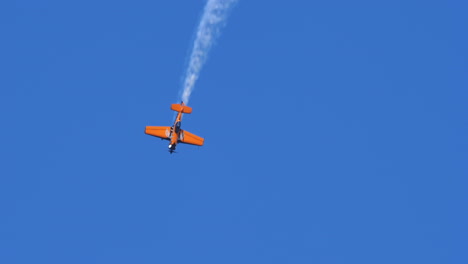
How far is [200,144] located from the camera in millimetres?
59125

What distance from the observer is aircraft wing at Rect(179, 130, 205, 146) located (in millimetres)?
Result: 58156

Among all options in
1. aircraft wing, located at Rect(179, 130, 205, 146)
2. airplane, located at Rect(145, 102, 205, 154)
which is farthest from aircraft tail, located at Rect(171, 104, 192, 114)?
aircraft wing, located at Rect(179, 130, 205, 146)

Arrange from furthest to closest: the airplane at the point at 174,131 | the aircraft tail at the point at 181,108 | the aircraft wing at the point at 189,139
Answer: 1. the aircraft wing at the point at 189,139
2. the aircraft tail at the point at 181,108
3. the airplane at the point at 174,131

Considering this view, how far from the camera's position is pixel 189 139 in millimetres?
58625

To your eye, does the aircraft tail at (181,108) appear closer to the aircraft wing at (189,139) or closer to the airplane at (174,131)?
the airplane at (174,131)

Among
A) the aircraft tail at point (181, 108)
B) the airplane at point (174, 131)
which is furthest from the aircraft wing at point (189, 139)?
the aircraft tail at point (181, 108)

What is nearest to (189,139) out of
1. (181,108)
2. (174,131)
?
(174,131)

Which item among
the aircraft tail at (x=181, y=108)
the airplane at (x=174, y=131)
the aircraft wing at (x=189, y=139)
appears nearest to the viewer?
the airplane at (x=174, y=131)

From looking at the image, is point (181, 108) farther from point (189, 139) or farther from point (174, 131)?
point (189, 139)

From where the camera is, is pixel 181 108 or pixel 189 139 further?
pixel 189 139

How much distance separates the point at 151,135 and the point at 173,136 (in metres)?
1.41

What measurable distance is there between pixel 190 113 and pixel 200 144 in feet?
7.51

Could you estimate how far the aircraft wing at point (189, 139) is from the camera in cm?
5816

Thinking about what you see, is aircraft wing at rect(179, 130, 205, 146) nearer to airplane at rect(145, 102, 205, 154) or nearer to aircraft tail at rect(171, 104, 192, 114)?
airplane at rect(145, 102, 205, 154)
